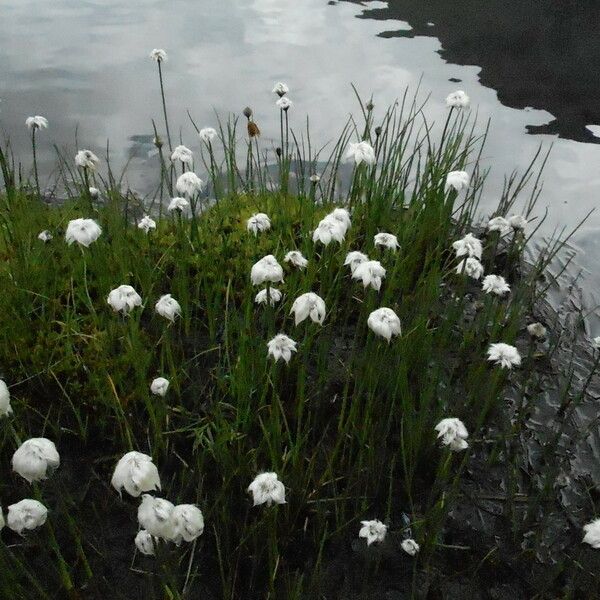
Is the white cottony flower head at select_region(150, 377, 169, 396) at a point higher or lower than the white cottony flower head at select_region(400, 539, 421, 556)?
higher

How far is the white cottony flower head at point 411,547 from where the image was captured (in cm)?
227

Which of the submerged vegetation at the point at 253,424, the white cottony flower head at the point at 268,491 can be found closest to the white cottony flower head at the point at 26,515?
the submerged vegetation at the point at 253,424

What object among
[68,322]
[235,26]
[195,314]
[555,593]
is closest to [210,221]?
[195,314]

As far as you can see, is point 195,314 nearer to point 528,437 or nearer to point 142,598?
point 142,598

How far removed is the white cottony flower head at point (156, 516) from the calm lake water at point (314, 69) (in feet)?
11.7

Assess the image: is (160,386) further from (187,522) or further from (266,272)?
(187,522)

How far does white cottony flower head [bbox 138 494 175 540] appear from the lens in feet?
5.42

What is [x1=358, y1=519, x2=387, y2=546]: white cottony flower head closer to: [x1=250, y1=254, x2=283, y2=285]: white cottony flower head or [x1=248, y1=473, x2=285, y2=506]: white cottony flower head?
[x1=248, y1=473, x2=285, y2=506]: white cottony flower head

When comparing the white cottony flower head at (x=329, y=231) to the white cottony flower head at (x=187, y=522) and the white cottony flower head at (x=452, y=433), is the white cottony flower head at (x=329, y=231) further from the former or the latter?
the white cottony flower head at (x=187, y=522)

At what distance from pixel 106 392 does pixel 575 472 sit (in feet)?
6.40

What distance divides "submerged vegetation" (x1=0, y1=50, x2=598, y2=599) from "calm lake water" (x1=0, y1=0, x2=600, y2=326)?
1902mm

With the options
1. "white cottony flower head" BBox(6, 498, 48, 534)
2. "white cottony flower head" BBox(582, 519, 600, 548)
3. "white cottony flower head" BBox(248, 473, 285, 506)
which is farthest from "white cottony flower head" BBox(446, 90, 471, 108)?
"white cottony flower head" BBox(6, 498, 48, 534)

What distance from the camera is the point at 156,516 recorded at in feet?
5.43

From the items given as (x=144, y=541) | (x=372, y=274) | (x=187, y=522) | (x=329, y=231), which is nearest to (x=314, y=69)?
(x=329, y=231)
